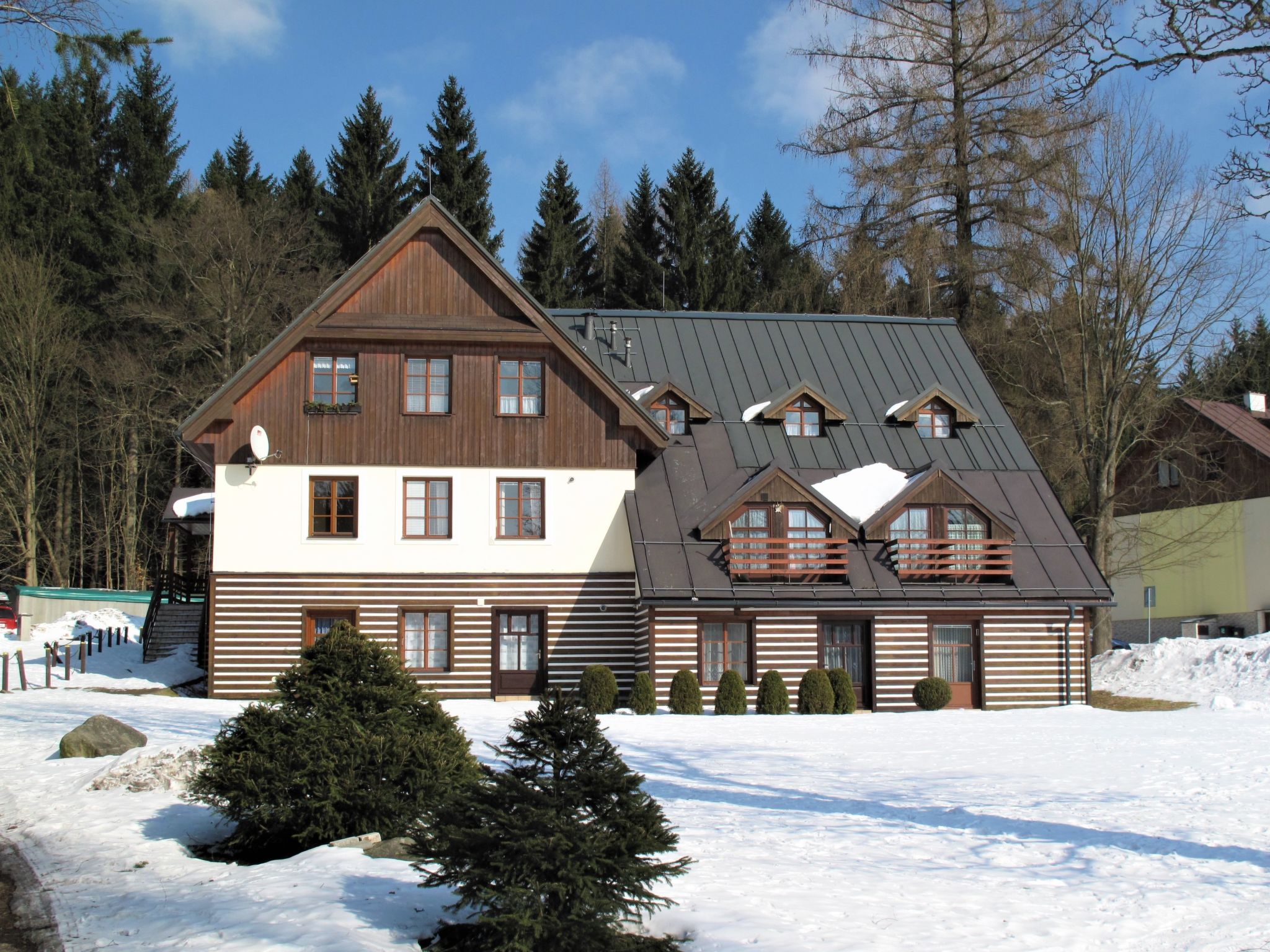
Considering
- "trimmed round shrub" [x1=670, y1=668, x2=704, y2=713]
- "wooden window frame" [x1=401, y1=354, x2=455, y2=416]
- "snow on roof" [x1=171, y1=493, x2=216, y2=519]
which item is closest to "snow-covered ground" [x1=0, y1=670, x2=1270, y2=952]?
"trimmed round shrub" [x1=670, y1=668, x2=704, y2=713]

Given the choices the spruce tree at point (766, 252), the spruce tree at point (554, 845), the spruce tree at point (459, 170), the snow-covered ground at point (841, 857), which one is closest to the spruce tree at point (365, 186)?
the spruce tree at point (459, 170)

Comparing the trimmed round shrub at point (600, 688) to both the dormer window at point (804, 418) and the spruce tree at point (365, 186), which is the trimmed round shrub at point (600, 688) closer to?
the dormer window at point (804, 418)

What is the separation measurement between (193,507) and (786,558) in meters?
16.2

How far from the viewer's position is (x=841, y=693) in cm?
2619

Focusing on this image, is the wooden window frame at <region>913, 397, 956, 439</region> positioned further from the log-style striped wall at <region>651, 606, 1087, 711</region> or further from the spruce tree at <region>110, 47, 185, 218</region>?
the spruce tree at <region>110, 47, 185, 218</region>

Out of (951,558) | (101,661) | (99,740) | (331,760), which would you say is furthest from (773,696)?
(101,661)

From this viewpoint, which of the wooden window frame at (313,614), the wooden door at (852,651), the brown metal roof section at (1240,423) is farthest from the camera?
the brown metal roof section at (1240,423)

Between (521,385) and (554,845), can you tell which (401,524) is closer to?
(521,385)

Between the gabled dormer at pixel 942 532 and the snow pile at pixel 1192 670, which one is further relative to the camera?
the snow pile at pixel 1192 670

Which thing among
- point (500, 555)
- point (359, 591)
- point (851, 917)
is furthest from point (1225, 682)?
point (851, 917)

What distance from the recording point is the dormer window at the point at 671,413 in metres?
31.0

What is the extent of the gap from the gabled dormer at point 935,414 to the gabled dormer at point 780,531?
4170mm

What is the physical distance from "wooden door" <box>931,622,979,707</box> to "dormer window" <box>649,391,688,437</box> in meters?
7.74

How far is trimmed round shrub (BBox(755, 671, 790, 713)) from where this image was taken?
25.6 m
